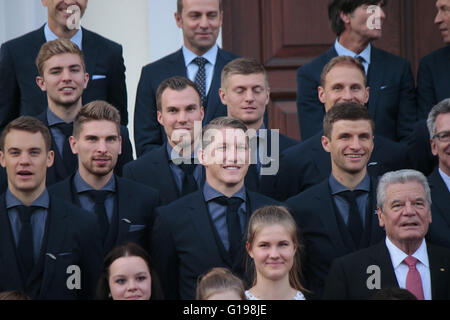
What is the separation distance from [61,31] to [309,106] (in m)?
1.53

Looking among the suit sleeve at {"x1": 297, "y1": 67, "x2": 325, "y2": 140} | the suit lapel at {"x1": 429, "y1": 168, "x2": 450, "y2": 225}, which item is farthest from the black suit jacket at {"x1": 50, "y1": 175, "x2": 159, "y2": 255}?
the suit lapel at {"x1": 429, "y1": 168, "x2": 450, "y2": 225}

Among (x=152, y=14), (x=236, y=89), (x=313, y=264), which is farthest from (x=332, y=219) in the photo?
(x=152, y=14)

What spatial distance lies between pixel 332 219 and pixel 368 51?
4.92ft

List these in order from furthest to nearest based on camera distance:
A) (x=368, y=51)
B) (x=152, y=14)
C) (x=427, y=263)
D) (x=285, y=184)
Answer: (x=152, y=14) < (x=368, y=51) < (x=285, y=184) < (x=427, y=263)

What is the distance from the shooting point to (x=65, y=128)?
6.36 meters

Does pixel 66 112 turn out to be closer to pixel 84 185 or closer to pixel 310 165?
pixel 84 185

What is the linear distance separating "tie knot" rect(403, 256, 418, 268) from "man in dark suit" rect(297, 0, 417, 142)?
4.03 feet

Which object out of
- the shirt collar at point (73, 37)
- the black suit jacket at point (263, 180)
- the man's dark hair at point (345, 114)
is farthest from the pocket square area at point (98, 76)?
the man's dark hair at point (345, 114)

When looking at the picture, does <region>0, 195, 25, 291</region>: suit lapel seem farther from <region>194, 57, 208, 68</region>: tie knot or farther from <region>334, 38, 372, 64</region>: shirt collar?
<region>334, 38, 372, 64</region>: shirt collar

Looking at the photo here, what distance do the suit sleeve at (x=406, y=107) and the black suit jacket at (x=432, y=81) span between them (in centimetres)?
5

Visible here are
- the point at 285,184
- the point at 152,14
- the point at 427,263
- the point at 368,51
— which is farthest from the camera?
the point at 152,14

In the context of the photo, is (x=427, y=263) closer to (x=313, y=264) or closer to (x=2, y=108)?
(x=313, y=264)

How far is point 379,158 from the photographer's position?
6.36m

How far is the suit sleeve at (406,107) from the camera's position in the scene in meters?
6.72
